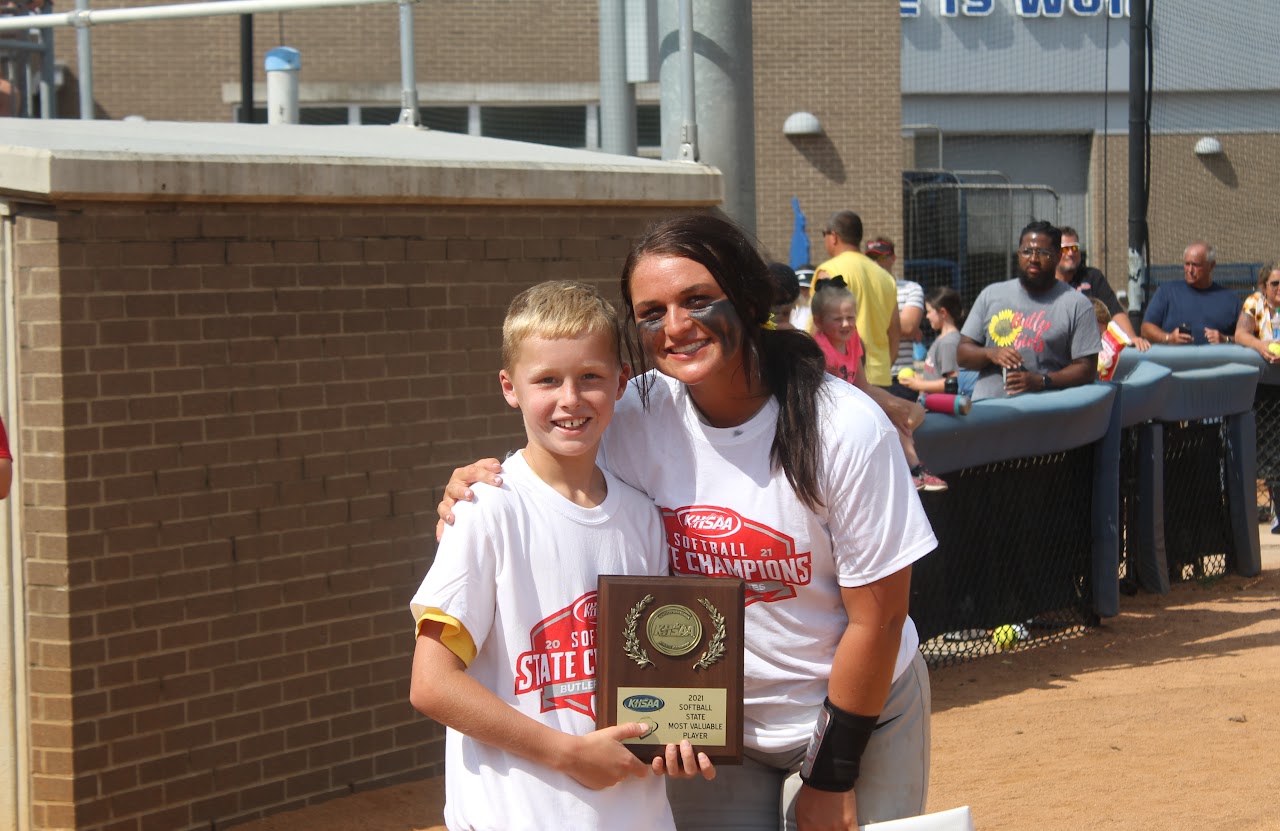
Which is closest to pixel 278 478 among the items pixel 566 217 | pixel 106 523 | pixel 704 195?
pixel 106 523

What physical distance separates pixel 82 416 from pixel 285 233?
0.91 meters

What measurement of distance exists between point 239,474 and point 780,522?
105 inches

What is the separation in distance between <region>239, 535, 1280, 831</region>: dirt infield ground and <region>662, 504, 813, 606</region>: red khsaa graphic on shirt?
106 inches

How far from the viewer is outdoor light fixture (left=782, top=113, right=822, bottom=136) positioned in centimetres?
2333

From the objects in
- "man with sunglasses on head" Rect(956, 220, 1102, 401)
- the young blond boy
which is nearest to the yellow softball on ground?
"man with sunglasses on head" Rect(956, 220, 1102, 401)

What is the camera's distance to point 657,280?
272cm

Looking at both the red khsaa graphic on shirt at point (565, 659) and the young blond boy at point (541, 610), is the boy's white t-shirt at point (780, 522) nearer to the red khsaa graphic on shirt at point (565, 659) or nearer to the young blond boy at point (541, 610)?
the young blond boy at point (541, 610)

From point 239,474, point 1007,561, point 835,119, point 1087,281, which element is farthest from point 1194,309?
point 835,119

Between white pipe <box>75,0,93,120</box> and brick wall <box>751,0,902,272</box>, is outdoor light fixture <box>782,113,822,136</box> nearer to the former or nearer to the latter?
brick wall <box>751,0,902,272</box>

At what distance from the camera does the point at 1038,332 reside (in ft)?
26.5

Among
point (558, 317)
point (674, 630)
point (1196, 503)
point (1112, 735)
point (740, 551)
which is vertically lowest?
point (1112, 735)

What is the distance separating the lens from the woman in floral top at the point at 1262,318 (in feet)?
38.2

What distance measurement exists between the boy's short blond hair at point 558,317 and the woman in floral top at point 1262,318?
32.3ft

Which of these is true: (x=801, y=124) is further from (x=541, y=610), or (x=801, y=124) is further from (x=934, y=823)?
(x=541, y=610)
